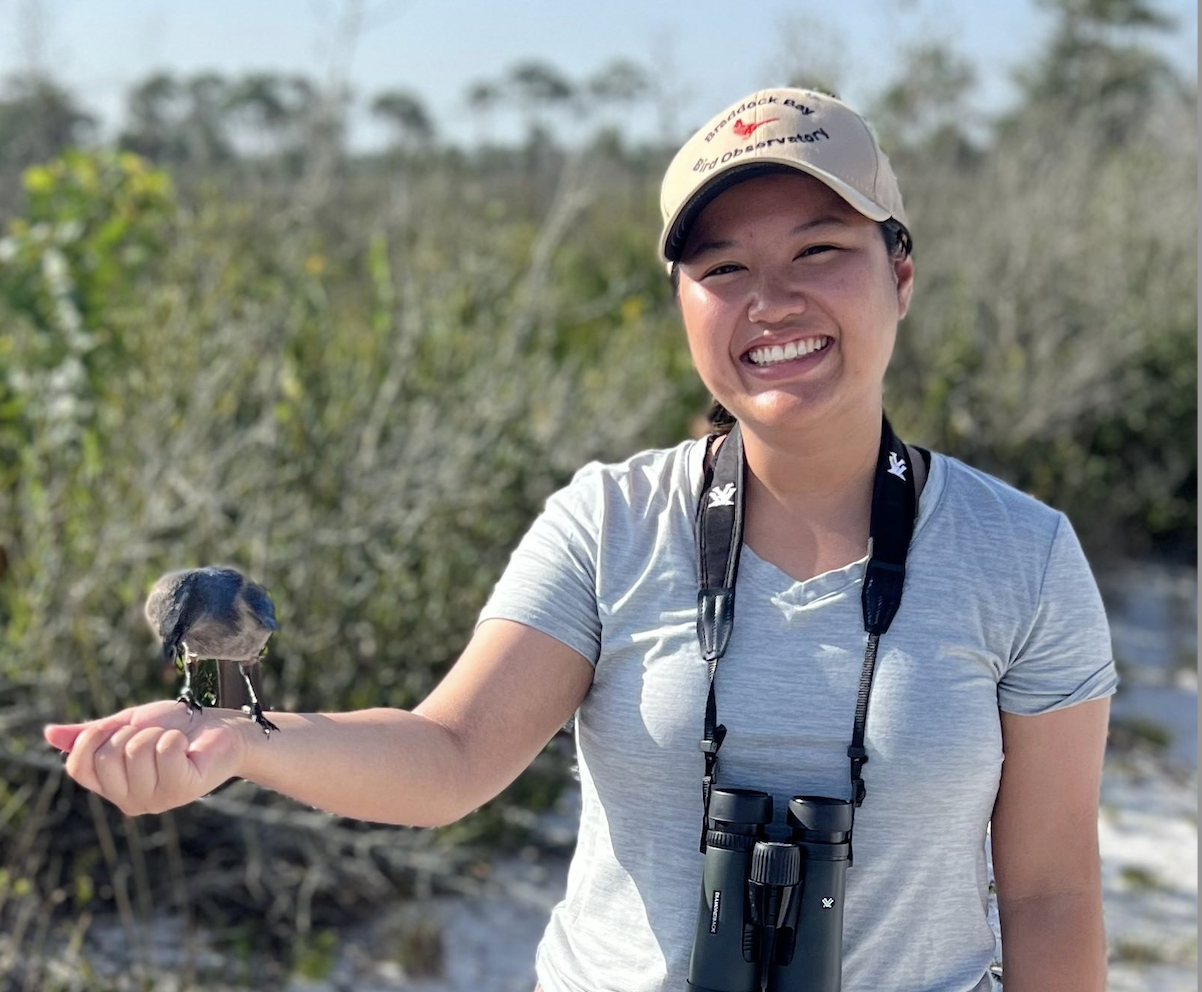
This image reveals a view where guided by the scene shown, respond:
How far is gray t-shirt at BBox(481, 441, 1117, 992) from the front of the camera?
1487mm

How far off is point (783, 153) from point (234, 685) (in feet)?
2.74

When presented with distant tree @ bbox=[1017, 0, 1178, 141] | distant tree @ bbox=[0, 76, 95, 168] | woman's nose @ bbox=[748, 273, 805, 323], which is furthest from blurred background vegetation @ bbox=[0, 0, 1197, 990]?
distant tree @ bbox=[1017, 0, 1178, 141]

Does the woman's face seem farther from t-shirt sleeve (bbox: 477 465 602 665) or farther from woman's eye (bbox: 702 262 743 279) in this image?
t-shirt sleeve (bbox: 477 465 602 665)

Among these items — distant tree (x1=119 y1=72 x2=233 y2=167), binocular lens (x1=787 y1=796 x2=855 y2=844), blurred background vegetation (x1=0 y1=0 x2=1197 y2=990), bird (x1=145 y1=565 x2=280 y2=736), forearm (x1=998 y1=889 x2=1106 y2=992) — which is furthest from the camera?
distant tree (x1=119 y1=72 x2=233 y2=167)

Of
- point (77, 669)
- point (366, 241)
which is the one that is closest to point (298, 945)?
point (77, 669)

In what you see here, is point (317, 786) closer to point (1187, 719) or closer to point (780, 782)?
point (780, 782)

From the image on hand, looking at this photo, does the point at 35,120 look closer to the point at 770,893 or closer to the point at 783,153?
the point at 783,153

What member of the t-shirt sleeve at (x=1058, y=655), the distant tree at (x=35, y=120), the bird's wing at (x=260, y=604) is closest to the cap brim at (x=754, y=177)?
the t-shirt sleeve at (x=1058, y=655)

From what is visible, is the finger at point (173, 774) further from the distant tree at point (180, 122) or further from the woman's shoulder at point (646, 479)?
the distant tree at point (180, 122)

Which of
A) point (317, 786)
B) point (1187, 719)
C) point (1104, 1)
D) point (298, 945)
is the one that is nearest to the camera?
point (317, 786)

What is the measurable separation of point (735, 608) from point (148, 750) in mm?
663

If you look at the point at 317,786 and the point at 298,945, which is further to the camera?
the point at 298,945

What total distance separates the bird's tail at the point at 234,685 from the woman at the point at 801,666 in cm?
8

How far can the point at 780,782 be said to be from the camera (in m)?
1.52
